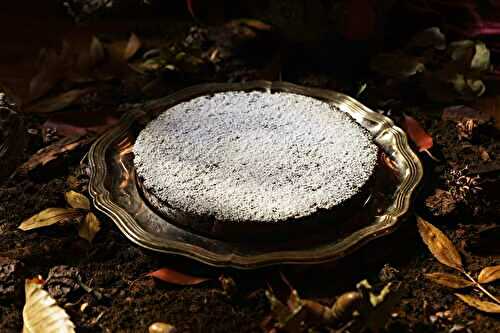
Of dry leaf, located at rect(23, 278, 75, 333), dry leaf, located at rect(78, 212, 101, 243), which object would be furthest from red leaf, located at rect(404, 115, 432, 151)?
dry leaf, located at rect(23, 278, 75, 333)

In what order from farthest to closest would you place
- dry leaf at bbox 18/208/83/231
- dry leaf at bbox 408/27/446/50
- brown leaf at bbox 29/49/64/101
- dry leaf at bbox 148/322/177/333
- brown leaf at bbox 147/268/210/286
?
dry leaf at bbox 408/27/446/50
brown leaf at bbox 29/49/64/101
dry leaf at bbox 18/208/83/231
brown leaf at bbox 147/268/210/286
dry leaf at bbox 148/322/177/333

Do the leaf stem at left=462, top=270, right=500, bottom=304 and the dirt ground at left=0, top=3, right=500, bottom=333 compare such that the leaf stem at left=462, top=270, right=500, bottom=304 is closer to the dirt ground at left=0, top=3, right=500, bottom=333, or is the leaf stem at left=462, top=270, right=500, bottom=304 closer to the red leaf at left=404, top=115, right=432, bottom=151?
the dirt ground at left=0, top=3, right=500, bottom=333

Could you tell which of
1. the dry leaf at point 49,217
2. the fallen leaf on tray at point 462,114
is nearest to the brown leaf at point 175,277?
the dry leaf at point 49,217

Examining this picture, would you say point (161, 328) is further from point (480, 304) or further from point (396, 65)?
point (396, 65)

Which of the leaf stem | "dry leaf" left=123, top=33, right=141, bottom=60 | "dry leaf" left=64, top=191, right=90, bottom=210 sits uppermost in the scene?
"dry leaf" left=123, top=33, right=141, bottom=60

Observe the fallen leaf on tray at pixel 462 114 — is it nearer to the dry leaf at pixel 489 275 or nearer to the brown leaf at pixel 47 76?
the dry leaf at pixel 489 275

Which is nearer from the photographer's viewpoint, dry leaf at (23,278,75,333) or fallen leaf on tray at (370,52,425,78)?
dry leaf at (23,278,75,333)
